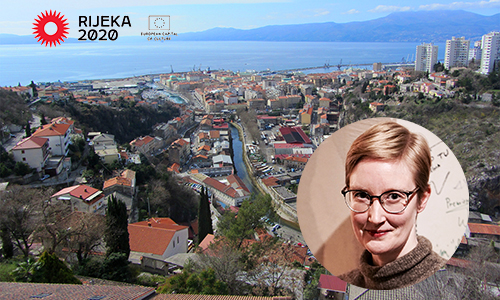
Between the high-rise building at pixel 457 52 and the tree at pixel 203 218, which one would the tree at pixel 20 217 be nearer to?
the tree at pixel 203 218

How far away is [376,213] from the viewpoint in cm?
73

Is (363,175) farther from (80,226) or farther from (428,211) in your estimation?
(80,226)

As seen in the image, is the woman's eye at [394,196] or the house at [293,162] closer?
the woman's eye at [394,196]

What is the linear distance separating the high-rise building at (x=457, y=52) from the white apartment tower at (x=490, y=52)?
3259mm

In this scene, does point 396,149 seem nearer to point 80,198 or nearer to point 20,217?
point 20,217

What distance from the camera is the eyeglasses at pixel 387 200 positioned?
73cm

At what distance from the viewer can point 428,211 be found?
789 mm

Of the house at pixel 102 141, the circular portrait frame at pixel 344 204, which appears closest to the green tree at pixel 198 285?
the circular portrait frame at pixel 344 204

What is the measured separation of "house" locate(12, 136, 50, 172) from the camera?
9078 millimetres

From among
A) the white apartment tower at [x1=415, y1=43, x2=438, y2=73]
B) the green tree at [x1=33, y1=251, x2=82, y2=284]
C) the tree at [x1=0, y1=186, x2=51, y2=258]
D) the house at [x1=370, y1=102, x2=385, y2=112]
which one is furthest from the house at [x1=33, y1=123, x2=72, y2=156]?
the white apartment tower at [x1=415, y1=43, x2=438, y2=73]

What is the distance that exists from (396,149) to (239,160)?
53.3ft

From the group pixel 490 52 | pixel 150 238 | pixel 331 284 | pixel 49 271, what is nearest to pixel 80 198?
pixel 150 238

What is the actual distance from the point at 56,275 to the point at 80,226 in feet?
4.33

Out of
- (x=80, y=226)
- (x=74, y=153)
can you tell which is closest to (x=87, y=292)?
(x=80, y=226)
